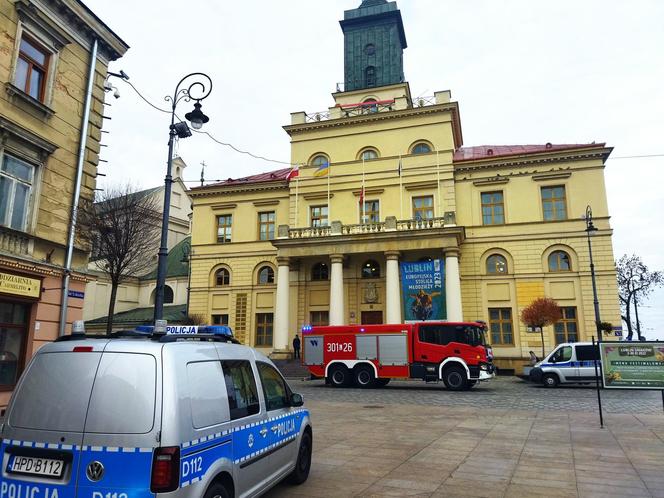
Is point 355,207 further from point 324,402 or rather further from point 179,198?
point 179,198

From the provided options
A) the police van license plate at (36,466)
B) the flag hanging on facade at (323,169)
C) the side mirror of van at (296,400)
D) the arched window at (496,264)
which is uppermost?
the flag hanging on facade at (323,169)

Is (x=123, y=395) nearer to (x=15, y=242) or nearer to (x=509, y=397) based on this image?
(x=15, y=242)

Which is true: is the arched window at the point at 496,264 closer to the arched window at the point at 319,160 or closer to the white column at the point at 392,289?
the white column at the point at 392,289

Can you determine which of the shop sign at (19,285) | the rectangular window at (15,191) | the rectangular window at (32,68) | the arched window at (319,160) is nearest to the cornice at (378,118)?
the arched window at (319,160)

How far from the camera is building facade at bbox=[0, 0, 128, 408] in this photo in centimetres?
1200

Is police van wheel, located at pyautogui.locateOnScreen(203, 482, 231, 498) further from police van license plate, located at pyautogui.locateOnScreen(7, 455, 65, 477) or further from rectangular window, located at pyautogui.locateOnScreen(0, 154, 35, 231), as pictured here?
rectangular window, located at pyautogui.locateOnScreen(0, 154, 35, 231)

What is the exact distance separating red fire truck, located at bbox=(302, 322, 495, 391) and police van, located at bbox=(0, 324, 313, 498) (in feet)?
55.1

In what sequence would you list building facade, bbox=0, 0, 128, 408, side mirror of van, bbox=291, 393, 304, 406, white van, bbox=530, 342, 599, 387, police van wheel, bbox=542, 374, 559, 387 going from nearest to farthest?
side mirror of van, bbox=291, 393, 304, 406 → building facade, bbox=0, 0, 128, 408 → white van, bbox=530, 342, 599, 387 → police van wheel, bbox=542, 374, 559, 387

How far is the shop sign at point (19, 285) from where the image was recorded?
11453 millimetres

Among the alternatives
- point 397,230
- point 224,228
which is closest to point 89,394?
point 397,230

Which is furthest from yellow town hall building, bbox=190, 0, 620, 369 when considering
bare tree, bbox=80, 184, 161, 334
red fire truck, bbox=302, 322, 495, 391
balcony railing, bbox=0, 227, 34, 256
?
balcony railing, bbox=0, 227, 34, 256

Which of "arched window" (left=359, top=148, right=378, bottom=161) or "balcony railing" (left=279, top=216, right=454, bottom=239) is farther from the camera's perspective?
"arched window" (left=359, top=148, right=378, bottom=161)

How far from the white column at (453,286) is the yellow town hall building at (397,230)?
0.07m

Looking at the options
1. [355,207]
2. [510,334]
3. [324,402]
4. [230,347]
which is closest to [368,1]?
[355,207]
